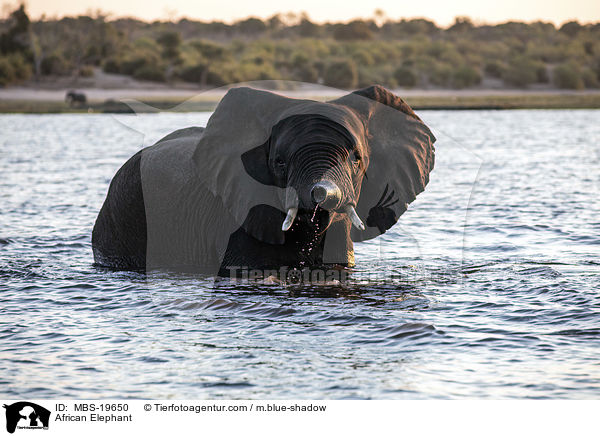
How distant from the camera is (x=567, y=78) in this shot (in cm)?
6481

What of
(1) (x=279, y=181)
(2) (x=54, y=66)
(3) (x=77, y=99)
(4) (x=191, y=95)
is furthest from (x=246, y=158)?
(2) (x=54, y=66)

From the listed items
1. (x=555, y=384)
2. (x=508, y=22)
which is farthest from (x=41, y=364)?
(x=508, y=22)

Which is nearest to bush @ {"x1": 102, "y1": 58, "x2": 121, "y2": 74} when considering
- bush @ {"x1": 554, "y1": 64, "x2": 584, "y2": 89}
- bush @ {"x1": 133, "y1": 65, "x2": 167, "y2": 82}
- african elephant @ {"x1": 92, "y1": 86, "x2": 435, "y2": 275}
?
bush @ {"x1": 133, "y1": 65, "x2": 167, "y2": 82}

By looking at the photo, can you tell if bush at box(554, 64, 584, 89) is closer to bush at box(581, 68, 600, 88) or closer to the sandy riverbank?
the sandy riverbank

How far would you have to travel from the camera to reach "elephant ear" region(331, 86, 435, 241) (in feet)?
30.2

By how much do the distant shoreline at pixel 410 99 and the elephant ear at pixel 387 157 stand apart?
139 ft

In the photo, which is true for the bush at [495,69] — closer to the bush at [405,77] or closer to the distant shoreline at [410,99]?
the distant shoreline at [410,99]

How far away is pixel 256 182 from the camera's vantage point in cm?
898

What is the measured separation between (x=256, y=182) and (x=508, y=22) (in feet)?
379

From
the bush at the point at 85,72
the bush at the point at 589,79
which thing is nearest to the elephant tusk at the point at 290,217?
the bush at the point at 589,79

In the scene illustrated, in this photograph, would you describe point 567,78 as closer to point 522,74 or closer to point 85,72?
point 522,74

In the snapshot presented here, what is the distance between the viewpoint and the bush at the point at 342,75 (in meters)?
69.0
